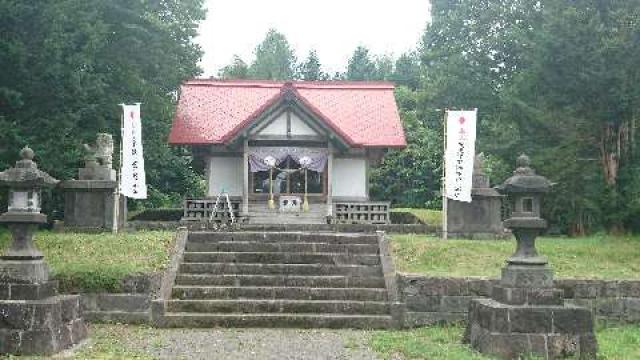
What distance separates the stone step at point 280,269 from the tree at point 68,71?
254 inches

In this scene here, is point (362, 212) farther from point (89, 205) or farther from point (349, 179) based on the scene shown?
point (89, 205)

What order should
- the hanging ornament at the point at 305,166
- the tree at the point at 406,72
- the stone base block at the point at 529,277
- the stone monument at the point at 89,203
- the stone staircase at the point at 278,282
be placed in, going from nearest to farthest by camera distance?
the stone base block at the point at 529,277 < the stone staircase at the point at 278,282 < the stone monument at the point at 89,203 < the hanging ornament at the point at 305,166 < the tree at the point at 406,72

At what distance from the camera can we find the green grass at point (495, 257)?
14.3m

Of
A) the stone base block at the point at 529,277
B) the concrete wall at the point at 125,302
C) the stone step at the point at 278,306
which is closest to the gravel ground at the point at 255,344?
the stone step at the point at 278,306

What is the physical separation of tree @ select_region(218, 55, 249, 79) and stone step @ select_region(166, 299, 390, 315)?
4060 cm

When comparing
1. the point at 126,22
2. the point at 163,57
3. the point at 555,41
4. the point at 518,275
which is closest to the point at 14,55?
the point at 126,22

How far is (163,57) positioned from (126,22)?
285 centimetres

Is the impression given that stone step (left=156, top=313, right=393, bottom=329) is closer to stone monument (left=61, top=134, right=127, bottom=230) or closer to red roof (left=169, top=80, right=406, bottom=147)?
stone monument (left=61, top=134, right=127, bottom=230)

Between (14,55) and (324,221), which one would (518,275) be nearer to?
(324,221)

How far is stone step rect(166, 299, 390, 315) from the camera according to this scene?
519 inches

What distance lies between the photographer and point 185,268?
1475 cm

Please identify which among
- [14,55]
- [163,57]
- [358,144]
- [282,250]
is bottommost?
[282,250]

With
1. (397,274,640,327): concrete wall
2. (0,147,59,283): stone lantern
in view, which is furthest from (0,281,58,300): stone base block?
(397,274,640,327): concrete wall

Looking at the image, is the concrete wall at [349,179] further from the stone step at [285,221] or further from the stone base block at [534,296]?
the stone base block at [534,296]
